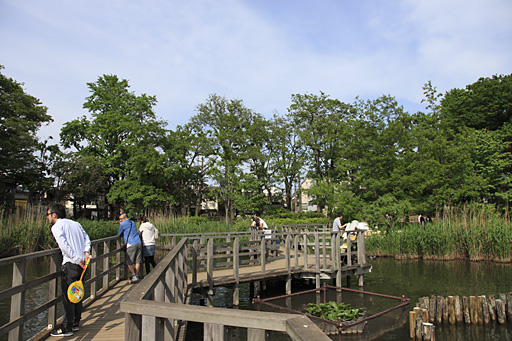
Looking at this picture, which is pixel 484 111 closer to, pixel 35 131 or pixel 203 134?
pixel 203 134

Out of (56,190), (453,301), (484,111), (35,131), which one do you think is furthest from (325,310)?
(484,111)

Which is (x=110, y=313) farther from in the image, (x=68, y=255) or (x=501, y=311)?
(x=501, y=311)

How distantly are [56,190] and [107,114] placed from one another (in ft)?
28.7

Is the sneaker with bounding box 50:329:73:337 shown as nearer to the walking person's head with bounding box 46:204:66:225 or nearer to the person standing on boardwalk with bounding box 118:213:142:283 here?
the walking person's head with bounding box 46:204:66:225

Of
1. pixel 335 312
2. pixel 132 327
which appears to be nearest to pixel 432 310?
pixel 335 312

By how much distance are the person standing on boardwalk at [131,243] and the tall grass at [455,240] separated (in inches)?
632

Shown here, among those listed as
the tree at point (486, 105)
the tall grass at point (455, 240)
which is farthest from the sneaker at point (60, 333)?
the tree at point (486, 105)

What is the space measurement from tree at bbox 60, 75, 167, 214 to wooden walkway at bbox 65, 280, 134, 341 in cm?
2929

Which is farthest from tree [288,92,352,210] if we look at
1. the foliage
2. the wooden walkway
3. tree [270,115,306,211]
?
the wooden walkway

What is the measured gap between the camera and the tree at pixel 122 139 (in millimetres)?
37062

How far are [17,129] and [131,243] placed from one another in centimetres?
2496

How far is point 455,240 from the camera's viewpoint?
20.3 m

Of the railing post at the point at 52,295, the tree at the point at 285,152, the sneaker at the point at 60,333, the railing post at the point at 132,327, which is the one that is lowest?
the sneaker at the point at 60,333

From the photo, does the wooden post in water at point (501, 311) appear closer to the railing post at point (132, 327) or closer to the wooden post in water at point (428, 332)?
the wooden post in water at point (428, 332)
